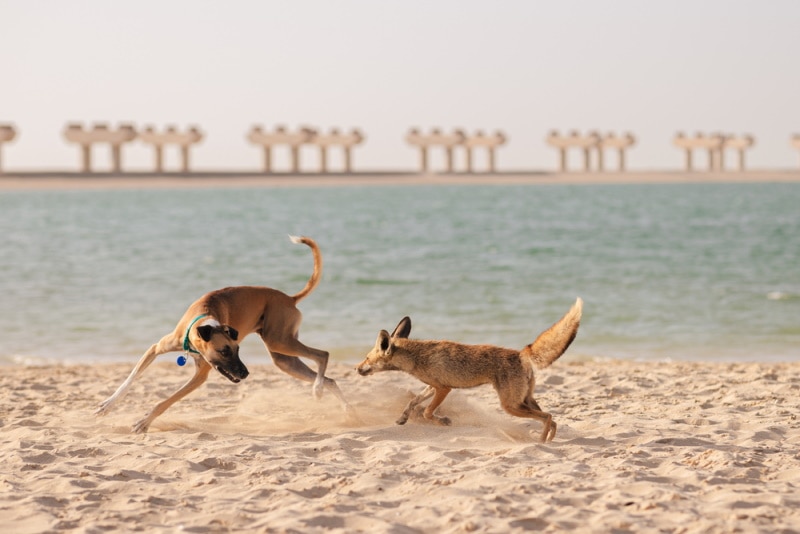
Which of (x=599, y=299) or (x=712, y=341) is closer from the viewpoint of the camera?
(x=712, y=341)

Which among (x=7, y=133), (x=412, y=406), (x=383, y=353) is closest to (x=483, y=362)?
(x=383, y=353)

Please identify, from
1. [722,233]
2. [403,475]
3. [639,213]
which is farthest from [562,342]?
[639,213]

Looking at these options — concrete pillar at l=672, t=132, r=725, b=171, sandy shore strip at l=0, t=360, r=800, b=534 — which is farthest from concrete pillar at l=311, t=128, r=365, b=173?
sandy shore strip at l=0, t=360, r=800, b=534

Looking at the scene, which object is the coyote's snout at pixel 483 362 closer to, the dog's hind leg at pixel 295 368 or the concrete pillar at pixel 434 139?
the dog's hind leg at pixel 295 368

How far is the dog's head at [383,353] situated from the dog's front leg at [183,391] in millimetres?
1213

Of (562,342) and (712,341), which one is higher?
(562,342)

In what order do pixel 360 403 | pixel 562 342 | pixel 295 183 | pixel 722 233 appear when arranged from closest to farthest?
1. pixel 562 342
2. pixel 360 403
3. pixel 722 233
4. pixel 295 183

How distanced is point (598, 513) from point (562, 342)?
72.6 inches

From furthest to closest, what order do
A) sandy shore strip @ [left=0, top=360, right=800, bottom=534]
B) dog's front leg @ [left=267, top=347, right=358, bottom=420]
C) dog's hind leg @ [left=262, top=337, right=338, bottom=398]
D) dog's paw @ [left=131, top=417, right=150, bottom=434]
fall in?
1. dog's front leg @ [left=267, top=347, right=358, bottom=420]
2. dog's hind leg @ [left=262, top=337, right=338, bottom=398]
3. dog's paw @ [left=131, top=417, right=150, bottom=434]
4. sandy shore strip @ [left=0, top=360, right=800, bottom=534]

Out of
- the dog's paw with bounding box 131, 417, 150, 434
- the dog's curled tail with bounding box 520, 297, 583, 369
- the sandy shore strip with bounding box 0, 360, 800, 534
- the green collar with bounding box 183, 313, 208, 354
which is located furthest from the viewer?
the dog's paw with bounding box 131, 417, 150, 434

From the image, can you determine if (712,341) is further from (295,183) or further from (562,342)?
(295,183)

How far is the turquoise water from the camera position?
16828mm

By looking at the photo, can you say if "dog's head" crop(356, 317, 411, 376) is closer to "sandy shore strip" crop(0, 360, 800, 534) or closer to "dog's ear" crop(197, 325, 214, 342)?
"sandy shore strip" crop(0, 360, 800, 534)

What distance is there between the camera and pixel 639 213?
62.9 m
